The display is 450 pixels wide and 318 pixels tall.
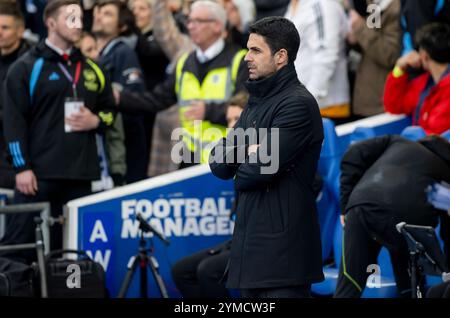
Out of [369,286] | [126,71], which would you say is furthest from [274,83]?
[126,71]

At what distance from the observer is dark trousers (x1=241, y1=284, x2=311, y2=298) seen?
593 centimetres

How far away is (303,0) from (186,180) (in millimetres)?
1949

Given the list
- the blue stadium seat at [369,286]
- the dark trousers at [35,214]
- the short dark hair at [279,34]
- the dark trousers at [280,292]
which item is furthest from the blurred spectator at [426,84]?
the dark trousers at [280,292]

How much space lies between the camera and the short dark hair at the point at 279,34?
6.00 metres

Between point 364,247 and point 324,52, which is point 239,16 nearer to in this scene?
point 324,52

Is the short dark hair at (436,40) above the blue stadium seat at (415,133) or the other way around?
above

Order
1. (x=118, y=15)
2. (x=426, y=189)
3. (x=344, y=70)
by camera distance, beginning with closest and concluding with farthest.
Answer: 1. (x=426, y=189)
2. (x=344, y=70)
3. (x=118, y=15)

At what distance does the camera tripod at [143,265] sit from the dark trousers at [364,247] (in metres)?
1.42

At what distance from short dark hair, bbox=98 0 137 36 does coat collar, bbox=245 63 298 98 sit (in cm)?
491

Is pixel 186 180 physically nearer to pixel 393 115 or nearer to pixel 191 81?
pixel 191 81

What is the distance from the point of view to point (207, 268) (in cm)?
826

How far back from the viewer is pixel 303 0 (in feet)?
32.2

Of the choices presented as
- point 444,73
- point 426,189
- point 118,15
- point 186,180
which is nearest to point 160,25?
point 118,15

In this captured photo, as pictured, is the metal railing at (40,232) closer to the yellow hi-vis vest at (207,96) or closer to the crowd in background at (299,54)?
the crowd in background at (299,54)
